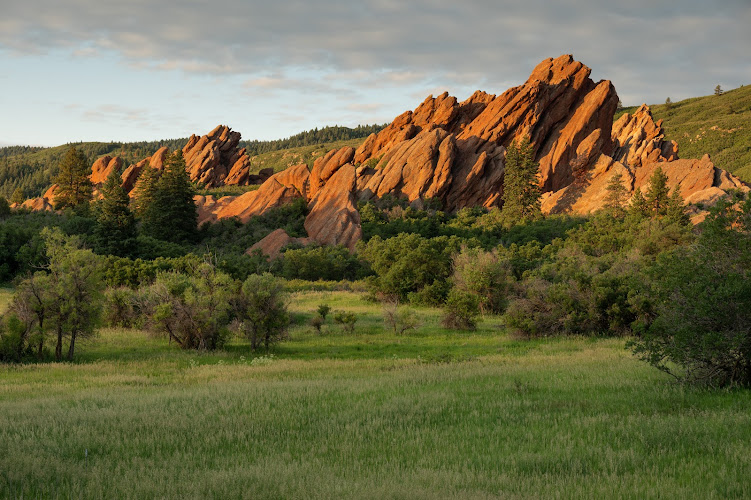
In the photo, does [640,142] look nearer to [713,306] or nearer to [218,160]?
[218,160]

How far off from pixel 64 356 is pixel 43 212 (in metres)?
79.5

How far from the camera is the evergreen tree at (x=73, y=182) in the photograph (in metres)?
101

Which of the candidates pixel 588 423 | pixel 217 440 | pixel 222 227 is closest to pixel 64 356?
pixel 217 440

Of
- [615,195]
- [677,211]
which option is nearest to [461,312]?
[677,211]

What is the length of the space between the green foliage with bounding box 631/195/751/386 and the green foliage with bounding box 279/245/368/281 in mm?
51477

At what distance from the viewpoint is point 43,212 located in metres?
90.8

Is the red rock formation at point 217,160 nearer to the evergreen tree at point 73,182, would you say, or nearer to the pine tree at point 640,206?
the evergreen tree at point 73,182

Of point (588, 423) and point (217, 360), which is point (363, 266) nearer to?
point (217, 360)

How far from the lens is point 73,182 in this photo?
337 ft

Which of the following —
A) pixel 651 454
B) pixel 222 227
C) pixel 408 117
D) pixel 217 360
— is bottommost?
pixel 217 360

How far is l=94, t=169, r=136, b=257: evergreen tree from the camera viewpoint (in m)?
67.1

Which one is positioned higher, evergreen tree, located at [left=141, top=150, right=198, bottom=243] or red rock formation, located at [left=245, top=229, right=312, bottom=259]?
evergreen tree, located at [left=141, top=150, right=198, bottom=243]

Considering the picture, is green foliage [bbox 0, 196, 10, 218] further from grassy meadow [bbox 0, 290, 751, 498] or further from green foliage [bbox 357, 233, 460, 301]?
grassy meadow [bbox 0, 290, 751, 498]

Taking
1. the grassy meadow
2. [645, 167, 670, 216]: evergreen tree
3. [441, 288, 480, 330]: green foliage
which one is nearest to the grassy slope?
[645, 167, 670, 216]: evergreen tree
